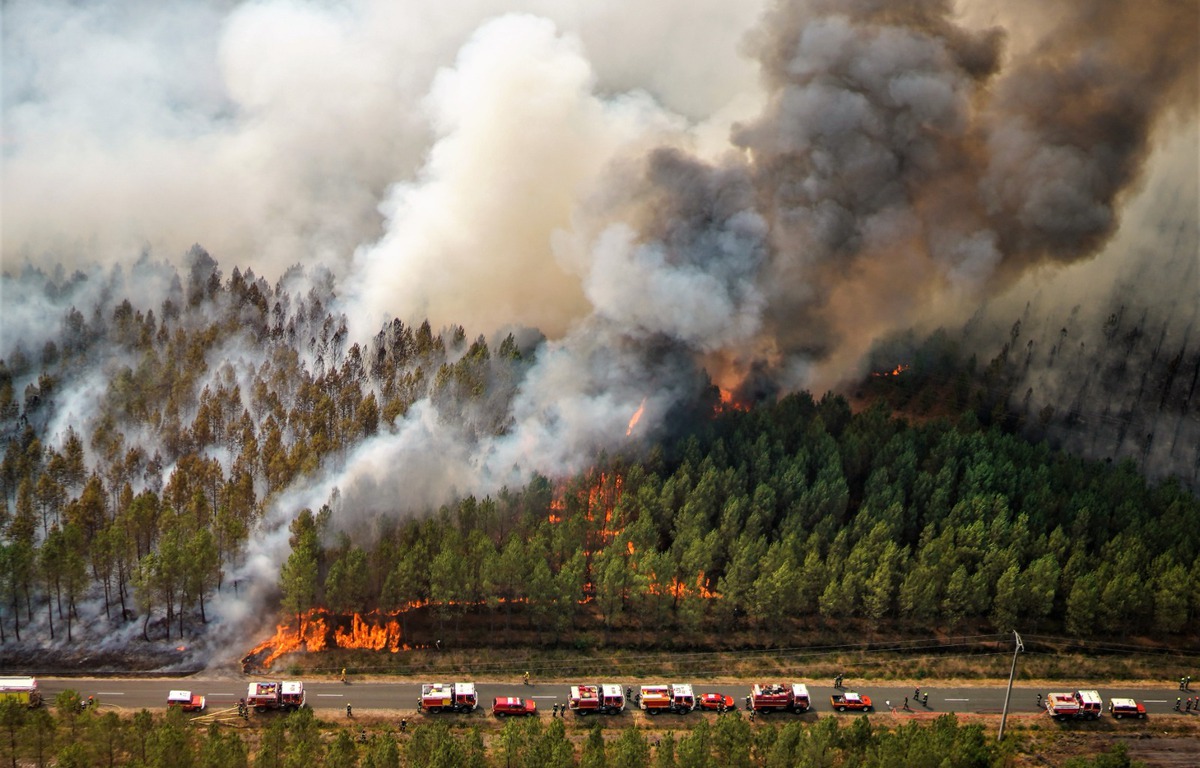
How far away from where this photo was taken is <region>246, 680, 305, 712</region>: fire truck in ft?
226

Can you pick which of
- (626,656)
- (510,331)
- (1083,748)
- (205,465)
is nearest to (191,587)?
(205,465)

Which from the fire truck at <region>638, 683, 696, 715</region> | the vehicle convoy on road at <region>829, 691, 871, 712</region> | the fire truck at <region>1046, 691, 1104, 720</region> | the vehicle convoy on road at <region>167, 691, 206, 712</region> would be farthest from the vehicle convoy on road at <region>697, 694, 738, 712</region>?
the vehicle convoy on road at <region>167, 691, 206, 712</region>

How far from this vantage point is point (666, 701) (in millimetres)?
70562

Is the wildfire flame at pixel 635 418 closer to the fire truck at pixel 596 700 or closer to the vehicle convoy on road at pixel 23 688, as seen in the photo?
the fire truck at pixel 596 700

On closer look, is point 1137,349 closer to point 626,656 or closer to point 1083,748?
point 1083,748

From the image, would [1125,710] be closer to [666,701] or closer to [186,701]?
[666,701]

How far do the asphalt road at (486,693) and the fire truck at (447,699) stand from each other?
32.6 inches

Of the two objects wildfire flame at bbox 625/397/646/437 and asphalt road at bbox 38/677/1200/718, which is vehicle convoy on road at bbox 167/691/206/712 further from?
wildfire flame at bbox 625/397/646/437

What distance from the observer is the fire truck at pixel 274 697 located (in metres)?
68.9

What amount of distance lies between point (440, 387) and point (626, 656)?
30.4 meters

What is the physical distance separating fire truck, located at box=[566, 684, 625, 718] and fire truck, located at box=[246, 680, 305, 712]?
15.7 meters

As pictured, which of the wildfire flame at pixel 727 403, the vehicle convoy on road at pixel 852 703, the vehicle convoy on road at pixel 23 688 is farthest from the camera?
the wildfire flame at pixel 727 403

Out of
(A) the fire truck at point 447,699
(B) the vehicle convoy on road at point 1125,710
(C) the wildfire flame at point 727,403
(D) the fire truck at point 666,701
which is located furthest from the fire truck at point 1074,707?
(A) the fire truck at point 447,699

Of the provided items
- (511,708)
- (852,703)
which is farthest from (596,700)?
(852,703)
